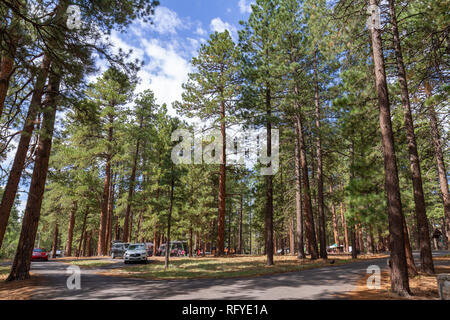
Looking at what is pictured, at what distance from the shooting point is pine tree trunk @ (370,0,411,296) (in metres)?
7.46

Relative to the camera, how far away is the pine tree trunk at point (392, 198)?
7.46 m

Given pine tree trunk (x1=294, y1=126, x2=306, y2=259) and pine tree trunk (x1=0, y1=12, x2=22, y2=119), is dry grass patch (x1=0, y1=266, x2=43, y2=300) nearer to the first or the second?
pine tree trunk (x1=0, y1=12, x2=22, y2=119)

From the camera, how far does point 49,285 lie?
953cm

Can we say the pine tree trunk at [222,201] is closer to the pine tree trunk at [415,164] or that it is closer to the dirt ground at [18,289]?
the pine tree trunk at [415,164]

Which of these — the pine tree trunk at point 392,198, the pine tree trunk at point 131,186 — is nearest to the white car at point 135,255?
the pine tree trunk at point 131,186

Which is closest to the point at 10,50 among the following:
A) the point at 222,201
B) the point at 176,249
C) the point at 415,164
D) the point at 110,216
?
the point at 415,164

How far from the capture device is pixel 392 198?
26.3ft

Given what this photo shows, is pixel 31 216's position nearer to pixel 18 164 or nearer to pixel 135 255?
pixel 18 164

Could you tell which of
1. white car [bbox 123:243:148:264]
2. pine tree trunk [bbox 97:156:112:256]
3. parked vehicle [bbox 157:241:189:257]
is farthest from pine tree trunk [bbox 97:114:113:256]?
white car [bbox 123:243:148:264]

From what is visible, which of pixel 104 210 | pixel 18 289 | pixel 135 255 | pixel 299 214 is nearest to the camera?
pixel 18 289
